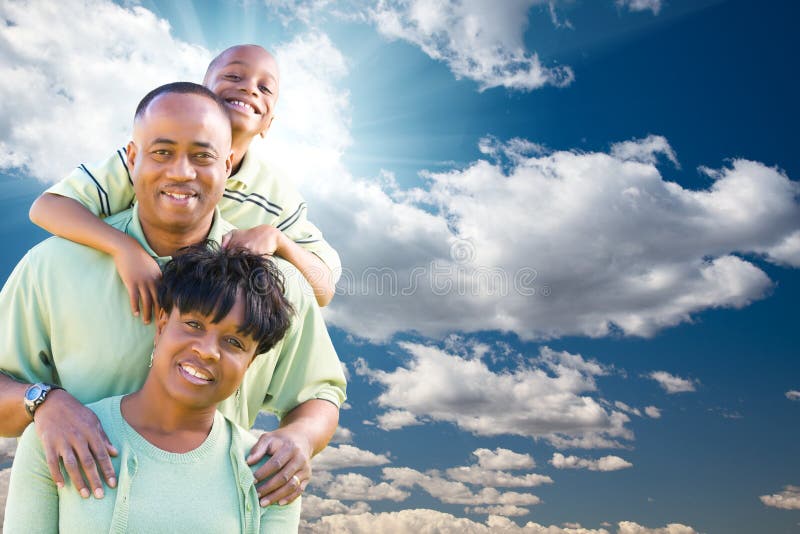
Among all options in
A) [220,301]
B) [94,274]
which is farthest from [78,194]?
[220,301]

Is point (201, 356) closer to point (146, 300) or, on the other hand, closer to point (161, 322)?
point (161, 322)

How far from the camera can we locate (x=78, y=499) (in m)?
3.40

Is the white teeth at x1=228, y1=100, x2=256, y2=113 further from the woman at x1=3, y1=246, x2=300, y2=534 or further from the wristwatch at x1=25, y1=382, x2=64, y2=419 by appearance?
the wristwatch at x1=25, y1=382, x2=64, y2=419

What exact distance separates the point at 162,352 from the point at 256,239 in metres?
1.05

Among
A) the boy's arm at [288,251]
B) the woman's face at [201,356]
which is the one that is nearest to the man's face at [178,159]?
the boy's arm at [288,251]

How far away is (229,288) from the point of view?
11.9 ft

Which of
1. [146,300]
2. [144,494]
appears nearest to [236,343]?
[146,300]

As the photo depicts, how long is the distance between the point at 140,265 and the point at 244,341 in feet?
2.55

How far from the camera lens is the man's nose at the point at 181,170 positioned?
3979 millimetres

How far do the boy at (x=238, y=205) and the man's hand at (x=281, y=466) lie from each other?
89 cm

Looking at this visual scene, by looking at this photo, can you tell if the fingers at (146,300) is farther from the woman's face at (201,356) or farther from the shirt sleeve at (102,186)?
the shirt sleeve at (102,186)

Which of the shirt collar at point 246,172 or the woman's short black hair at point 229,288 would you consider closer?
the woman's short black hair at point 229,288

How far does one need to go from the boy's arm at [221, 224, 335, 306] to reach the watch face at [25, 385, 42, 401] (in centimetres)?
116

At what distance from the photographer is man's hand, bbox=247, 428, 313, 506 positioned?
12.2 feet
